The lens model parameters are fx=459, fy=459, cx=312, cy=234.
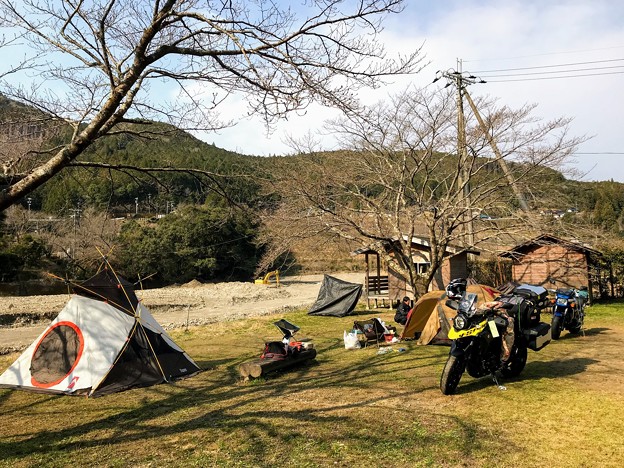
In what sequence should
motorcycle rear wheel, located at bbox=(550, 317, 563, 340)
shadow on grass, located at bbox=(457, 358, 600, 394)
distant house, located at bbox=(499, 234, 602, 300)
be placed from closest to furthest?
shadow on grass, located at bbox=(457, 358, 600, 394) < motorcycle rear wheel, located at bbox=(550, 317, 563, 340) < distant house, located at bbox=(499, 234, 602, 300)

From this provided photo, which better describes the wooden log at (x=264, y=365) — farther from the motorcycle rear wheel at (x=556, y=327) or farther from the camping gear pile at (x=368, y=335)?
the motorcycle rear wheel at (x=556, y=327)

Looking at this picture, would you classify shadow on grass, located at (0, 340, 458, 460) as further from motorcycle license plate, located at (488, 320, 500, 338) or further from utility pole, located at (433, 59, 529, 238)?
utility pole, located at (433, 59, 529, 238)

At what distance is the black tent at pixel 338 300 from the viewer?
17.0m

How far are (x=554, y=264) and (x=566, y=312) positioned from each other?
725 cm

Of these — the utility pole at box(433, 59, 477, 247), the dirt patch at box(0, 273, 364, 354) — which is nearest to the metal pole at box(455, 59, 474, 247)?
the utility pole at box(433, 59, 477, 247)

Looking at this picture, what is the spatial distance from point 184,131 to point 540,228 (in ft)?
37.6

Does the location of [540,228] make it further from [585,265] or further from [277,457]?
[277,457]

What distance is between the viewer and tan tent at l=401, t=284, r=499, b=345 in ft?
32.5

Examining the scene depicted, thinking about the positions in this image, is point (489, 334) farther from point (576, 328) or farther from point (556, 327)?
point (576, 328)

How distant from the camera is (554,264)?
55.7ft

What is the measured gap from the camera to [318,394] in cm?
639

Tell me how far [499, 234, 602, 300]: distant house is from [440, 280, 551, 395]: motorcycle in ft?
31.7

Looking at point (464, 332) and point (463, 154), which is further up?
point (463, 154)

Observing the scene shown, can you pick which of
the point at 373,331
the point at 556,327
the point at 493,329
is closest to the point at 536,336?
the point at 493,329
